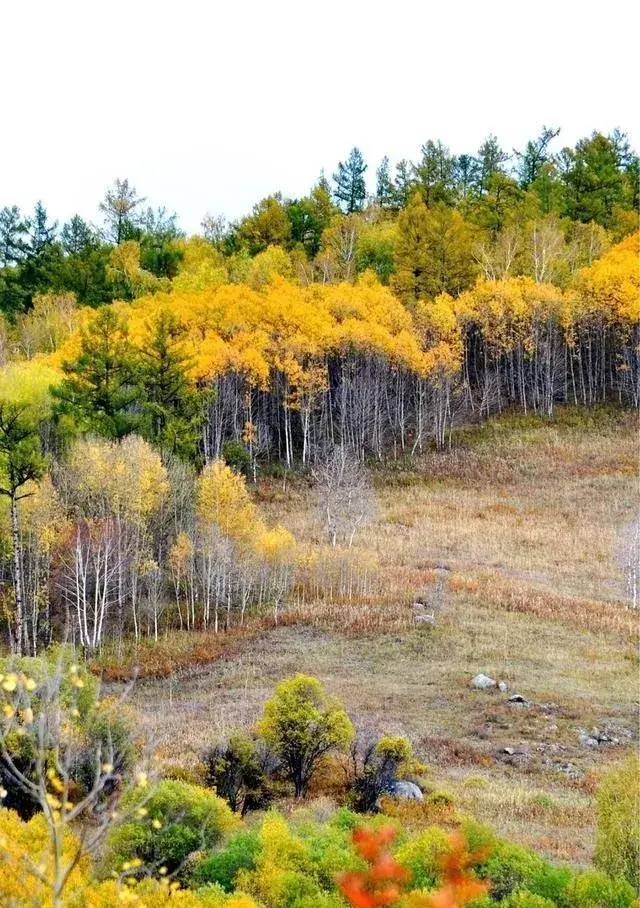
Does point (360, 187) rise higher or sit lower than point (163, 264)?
higher

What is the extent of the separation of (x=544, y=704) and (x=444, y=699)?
303cm

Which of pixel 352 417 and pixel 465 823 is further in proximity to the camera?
pixel 352 417

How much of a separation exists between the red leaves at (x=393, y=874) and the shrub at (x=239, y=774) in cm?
536

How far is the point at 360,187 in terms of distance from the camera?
9875 cm

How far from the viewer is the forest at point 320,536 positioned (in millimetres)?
14141

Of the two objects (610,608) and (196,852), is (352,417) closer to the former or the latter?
(610,608)

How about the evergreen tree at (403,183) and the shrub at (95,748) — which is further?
the evergreen tree at (403,183)

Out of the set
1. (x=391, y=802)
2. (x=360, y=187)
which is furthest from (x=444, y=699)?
(x=360, y=187)

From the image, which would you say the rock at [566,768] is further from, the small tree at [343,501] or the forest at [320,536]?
the small tree at [343,501]

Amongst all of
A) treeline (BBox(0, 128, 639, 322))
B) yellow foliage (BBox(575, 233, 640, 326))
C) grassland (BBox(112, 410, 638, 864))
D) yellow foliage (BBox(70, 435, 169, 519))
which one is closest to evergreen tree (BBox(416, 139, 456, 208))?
treeline (BBox(0, 128, 639, 322))

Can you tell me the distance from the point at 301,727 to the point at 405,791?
9.32 feet

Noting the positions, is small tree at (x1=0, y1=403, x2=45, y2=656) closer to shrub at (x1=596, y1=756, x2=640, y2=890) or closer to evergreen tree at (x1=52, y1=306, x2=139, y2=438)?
evergreen tree at (x1=52, y1=306, x2=139, y2=438)

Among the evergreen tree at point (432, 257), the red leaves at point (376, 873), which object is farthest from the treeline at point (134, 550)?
the evergreen tree at point (432, 257)

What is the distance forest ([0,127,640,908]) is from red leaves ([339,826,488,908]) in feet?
0.32
